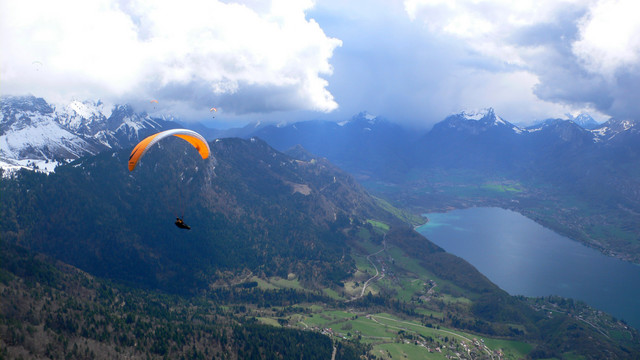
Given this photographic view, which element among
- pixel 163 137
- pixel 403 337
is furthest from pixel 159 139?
pixel 403 337

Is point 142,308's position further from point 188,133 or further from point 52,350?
point 188,133

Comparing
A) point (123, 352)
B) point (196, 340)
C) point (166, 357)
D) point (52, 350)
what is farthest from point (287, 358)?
point (52, 350)

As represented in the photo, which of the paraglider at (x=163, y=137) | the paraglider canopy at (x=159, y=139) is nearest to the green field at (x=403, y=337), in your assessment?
the paraglider at (x=163, y=137)

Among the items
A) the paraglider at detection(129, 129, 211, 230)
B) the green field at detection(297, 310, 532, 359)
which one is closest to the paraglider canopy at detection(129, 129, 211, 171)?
the paraglider at detection(129, 129, 211, 230)

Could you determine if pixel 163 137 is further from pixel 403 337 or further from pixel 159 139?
pixel 403 337

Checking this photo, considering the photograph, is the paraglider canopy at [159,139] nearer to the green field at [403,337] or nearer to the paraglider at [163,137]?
the paraglider at [163,137]

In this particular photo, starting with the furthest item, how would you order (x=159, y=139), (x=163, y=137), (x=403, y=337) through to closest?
(x=403, y=337) → (x=163, y=137) → (x=159, y=139)

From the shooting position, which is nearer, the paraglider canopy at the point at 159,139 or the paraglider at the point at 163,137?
the paraglider canopy at the point at 159,139

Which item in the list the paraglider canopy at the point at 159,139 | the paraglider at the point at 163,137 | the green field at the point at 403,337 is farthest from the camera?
the green field at the point at 403,337

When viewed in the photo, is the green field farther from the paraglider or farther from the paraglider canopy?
the paraglider canopy

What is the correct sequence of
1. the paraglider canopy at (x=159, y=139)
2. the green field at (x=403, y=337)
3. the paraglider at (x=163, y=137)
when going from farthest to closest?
the green field at (x=403, y=337) → the paraglider at (x=163, y=137) → the paraglider canopy at (x=159, y=139)

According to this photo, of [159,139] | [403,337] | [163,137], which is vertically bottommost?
[403,337]

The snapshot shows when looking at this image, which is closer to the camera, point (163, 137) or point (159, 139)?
point (159, 139)
